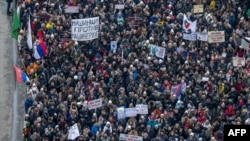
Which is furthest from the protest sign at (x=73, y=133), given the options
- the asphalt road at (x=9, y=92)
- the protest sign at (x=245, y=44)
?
the protest sign at (x=245, y=44)

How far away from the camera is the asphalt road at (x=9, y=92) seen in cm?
3419

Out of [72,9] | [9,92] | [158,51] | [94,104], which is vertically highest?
[72,9]

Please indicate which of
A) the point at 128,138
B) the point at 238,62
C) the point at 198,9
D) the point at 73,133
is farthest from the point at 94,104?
the point at 198,9

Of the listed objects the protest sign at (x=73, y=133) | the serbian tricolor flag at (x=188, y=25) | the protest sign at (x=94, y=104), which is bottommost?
the protest sign at (x=73, y=133)

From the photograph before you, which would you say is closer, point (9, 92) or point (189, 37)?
point (9, 92)

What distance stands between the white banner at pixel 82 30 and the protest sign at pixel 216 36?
5.34 m

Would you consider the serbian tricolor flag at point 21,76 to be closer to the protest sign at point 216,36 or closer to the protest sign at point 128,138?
the protest sign at point 128,138

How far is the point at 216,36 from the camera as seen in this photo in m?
37.6

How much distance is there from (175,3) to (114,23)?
11.8 ft

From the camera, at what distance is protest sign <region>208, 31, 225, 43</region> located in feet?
123

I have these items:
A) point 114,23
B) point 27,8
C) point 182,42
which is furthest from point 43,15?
point 182,42

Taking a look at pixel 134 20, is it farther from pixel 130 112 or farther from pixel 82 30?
pixel 130 112

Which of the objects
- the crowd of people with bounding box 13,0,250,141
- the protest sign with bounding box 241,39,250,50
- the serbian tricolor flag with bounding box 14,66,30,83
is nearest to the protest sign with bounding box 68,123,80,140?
the crowd of people with bounding box 13,0,250,141

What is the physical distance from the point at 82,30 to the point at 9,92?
4270 millimetres
